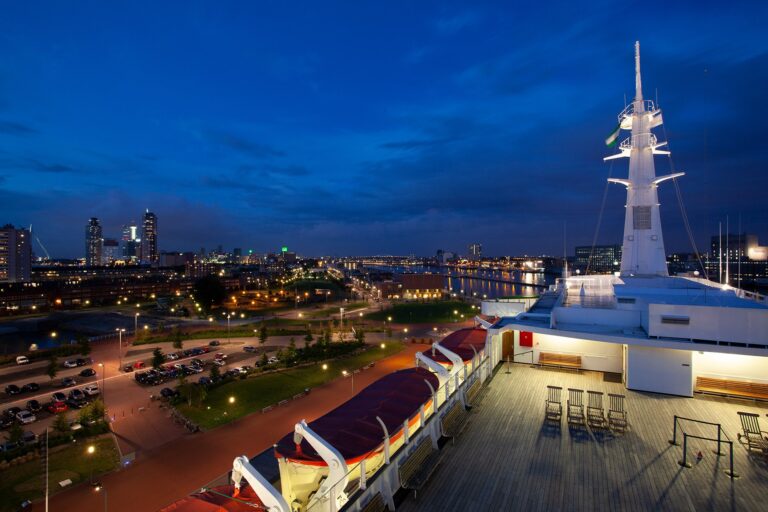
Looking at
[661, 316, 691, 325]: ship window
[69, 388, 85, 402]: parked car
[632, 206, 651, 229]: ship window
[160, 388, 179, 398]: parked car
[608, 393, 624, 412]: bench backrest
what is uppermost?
[632, 206, 651, 229]: ship window

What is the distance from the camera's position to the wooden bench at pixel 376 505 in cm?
462

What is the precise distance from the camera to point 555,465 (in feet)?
19.4

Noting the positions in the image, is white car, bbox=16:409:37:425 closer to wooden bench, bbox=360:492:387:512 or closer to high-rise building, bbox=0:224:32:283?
wooden bench, bbox=360:492:387:512

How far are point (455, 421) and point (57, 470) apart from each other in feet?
51.8

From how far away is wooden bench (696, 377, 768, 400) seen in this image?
846 cm

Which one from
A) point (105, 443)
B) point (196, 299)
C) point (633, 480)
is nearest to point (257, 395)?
point (105, 443)

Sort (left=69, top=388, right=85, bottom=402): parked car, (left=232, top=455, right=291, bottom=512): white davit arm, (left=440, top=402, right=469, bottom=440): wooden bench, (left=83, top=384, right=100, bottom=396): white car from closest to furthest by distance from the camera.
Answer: (left=232, top=455, right=291, bottom=512): white davit arm < (left=440, top=402, right=469, bottom=440): wooden bench < (left=69, top=388, right=85, bottom=402): parked car < (left=83, top=384, right=100, bottom=396): white car

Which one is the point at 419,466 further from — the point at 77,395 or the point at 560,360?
the point at 77,395

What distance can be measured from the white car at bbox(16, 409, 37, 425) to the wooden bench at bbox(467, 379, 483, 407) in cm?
2160

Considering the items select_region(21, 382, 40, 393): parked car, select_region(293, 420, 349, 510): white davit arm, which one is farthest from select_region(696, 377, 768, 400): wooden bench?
select_region(21, 382, 40, 393): parked car

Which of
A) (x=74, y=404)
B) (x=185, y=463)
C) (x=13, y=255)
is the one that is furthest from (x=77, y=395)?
(x=13, y=255)

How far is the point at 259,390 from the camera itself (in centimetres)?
2162

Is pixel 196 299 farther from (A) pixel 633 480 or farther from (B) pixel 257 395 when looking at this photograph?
(A) pixel 633 480

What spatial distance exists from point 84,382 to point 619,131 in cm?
3367
